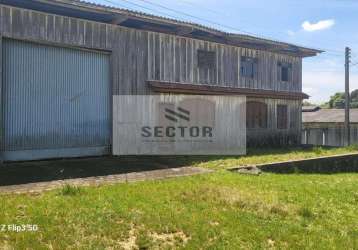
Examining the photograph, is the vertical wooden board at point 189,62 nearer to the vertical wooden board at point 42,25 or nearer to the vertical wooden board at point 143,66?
the vertical wooden board at point 143,66

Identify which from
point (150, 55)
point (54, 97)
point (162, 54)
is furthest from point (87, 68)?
point (162, 54)

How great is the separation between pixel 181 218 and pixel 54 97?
7.90 metres

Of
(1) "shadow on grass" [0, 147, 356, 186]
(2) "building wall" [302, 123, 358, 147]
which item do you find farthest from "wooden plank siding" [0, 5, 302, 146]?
(2) "building wall" [302, 123, 358, 147]

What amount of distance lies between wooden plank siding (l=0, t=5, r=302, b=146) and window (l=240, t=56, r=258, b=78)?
0.22 meters

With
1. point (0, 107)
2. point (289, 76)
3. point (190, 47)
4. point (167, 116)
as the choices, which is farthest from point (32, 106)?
point (289, 76)

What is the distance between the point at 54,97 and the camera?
505 inches

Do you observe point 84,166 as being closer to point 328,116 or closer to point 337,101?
point 328,116

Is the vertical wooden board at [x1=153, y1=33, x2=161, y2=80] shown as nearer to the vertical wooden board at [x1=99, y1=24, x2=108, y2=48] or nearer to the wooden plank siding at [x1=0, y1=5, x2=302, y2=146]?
the wooden plank siding at [x1=0, y1=5, x2=302, y2=146]

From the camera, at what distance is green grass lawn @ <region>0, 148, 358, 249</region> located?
5.52 metres

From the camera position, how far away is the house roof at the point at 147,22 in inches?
495

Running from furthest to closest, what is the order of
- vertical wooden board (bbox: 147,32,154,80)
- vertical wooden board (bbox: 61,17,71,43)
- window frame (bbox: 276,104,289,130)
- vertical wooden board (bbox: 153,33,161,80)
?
window frame (bbox: 276,104,289,130) < vertical wooden board (bbox: 153,33,161,80) < vertical wooden board (bbox: 147,32,154,80) < vertical wooden board (bbox: 61,17,71,43)

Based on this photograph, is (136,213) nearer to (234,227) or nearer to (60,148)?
(234,227)

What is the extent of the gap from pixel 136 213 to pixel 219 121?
36.9 feet

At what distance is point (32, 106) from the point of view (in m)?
12.4
